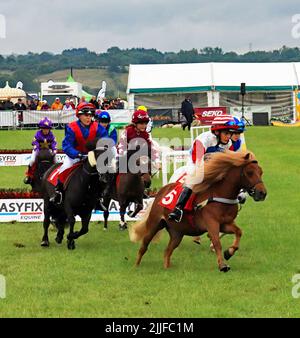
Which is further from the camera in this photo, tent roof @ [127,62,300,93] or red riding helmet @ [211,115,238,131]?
tent roof @ [127,62,300,93]

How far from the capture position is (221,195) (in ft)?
33.6

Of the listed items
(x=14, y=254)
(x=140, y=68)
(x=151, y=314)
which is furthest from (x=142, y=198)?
(x=140, y=68)

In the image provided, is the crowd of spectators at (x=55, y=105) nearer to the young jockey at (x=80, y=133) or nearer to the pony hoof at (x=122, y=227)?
the pony hoof at (x=122, y=227)

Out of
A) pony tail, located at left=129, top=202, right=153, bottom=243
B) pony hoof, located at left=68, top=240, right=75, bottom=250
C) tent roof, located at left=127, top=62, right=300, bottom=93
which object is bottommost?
pony hoof, located at left=68, top=240, right=75, bottom=250

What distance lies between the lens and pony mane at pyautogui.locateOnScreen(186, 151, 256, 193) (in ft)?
33.2

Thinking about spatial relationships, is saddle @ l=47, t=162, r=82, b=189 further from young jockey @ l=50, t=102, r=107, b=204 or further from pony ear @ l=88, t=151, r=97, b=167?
pony ear @ l=88, t=151, r=97, b=167

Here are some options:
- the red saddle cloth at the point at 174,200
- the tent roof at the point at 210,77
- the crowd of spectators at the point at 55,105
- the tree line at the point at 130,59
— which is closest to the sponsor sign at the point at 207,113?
the crowd of spectators at the point at 55,105

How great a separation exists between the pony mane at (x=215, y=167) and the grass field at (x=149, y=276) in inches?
47.2

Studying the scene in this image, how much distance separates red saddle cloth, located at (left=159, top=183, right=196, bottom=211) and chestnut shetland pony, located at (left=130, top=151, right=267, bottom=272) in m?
0.06

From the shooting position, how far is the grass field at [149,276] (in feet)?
27.0

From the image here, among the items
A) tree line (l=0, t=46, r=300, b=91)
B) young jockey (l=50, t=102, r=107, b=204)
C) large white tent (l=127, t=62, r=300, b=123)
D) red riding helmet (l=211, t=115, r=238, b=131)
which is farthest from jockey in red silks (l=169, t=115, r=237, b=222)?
tree line (l=0, t=46, r=300, b=91)

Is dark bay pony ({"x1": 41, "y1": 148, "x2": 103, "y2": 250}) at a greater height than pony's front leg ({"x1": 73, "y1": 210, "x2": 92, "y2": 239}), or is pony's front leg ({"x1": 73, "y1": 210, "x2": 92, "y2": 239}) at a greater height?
dark bay pony ({"x1": 41, "y1": 148, "x2": 103, "y2": 250})

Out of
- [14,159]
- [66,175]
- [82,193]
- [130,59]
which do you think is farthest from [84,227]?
[130,59]

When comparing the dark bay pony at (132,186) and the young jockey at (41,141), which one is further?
the young jockey at (41,141)
